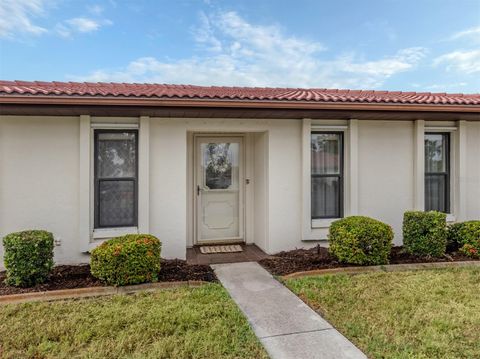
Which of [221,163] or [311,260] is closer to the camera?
[311,260]

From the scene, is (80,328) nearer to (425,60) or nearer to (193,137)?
(193,137)

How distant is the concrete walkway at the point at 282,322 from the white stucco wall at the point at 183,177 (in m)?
1.51

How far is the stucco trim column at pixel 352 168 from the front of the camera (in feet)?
20.8

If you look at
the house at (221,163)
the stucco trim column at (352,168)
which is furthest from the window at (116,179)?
the stucco trim column at (352,168)

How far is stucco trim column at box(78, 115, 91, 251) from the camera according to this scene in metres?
5.45

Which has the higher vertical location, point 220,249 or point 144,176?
point 144,176

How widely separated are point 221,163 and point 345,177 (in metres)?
2.58

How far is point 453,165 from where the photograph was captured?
6793mm

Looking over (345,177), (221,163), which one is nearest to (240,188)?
(221,163)

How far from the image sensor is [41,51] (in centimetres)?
1109

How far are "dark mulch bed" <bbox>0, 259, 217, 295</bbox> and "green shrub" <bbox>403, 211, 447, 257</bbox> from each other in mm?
3539

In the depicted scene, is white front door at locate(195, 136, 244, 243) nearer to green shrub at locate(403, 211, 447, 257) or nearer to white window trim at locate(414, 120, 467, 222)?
green shrub at locate(403, 211, 447, 257)

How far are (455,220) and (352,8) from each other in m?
7.84

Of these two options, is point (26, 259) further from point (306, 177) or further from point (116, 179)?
point (306, 177)
